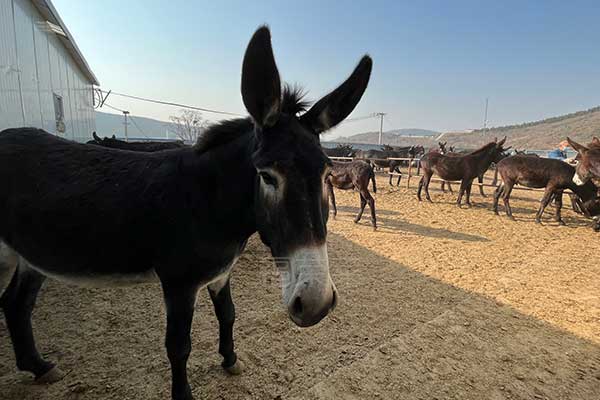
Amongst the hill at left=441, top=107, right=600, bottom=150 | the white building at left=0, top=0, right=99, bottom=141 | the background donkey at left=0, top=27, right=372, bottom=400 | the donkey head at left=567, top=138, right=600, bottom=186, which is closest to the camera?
the background donkey at left=0, top=27, right=372, bottom=400

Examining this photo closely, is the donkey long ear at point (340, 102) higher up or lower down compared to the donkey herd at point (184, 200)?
higher up

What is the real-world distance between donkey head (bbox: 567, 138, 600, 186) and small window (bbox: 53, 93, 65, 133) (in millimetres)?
16139

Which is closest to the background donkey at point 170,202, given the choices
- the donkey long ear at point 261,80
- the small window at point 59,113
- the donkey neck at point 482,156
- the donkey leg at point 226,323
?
the donkey long ear at point 261,80

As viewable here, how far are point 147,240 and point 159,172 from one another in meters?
0.49

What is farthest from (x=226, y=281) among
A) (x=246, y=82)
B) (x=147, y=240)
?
(x=246, y=82)

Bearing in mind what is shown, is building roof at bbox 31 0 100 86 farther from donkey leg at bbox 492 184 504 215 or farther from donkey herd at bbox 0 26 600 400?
donkey leg at bbox 492 184 504 215

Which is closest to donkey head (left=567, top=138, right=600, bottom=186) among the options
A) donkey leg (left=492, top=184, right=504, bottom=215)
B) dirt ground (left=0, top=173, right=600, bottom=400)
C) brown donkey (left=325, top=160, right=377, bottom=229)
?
donkey leg (left=492, top=184, right=504, bottom=215)

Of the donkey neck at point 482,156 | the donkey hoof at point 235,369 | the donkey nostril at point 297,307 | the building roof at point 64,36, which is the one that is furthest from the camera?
the donkey neck at point 482,156

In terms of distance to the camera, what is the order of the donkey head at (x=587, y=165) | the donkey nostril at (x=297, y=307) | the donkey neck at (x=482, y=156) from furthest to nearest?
the donkey neck at (x=482, y=156)
the donkey head at (x=587, y=165)
the donkey nostril at (x=297, y=307)

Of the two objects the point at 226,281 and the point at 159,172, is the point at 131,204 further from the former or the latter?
the point at 226,281

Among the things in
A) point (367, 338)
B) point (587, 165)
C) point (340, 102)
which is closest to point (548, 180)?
point (587, 165)

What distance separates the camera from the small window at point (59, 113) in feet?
28.8

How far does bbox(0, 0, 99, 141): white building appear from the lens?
4.85 m

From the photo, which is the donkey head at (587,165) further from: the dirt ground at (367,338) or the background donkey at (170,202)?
the background donkey at (170,202)
